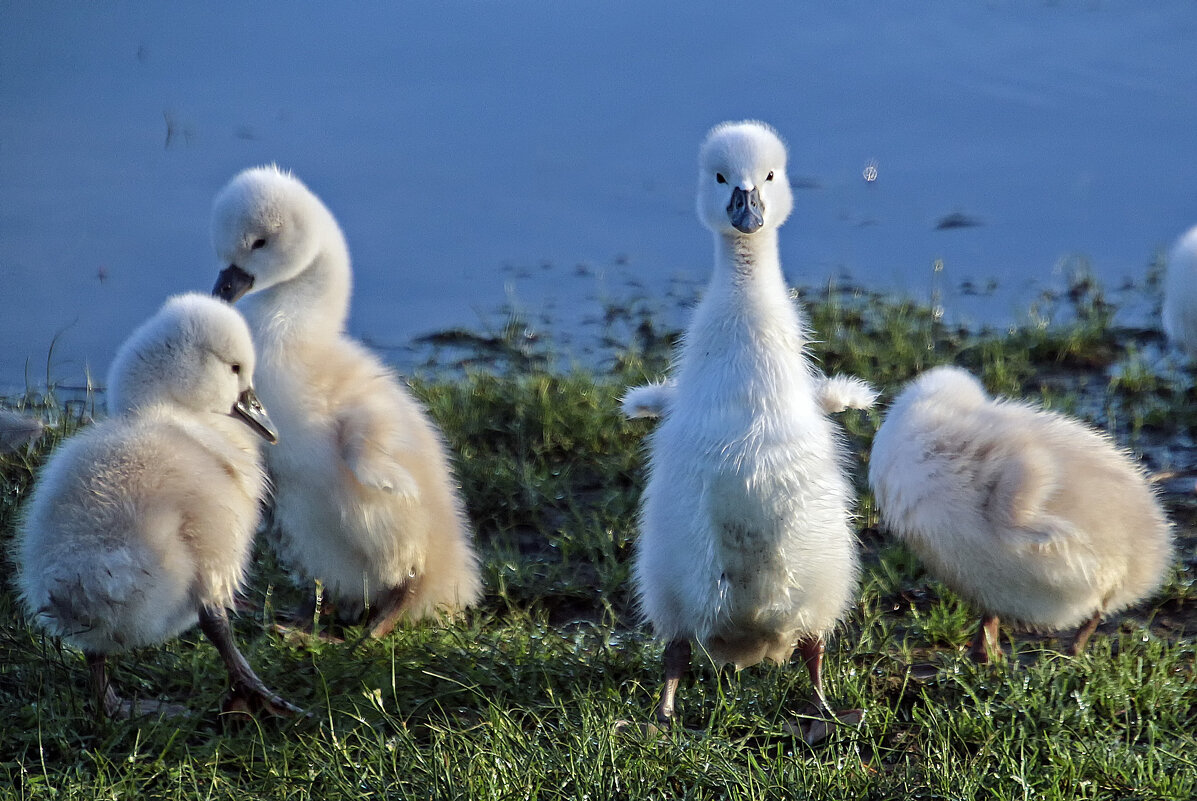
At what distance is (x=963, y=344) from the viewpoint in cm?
689

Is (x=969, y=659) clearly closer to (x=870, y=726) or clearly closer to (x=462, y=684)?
(x=870, y=726)

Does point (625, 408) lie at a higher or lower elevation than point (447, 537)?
higher

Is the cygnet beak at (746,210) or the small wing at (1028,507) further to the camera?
the small wing at (1028,507)

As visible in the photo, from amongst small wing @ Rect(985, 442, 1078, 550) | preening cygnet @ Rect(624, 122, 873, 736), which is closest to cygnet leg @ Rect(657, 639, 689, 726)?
preening cygnet @ Rect(624, 122, 873, 736)

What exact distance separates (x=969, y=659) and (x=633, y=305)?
3.58 metres

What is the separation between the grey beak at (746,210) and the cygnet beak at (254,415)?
62.5 inches

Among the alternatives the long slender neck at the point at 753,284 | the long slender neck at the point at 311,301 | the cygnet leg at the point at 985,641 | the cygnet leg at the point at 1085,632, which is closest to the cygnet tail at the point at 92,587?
the long slender neck at the point at 311,301

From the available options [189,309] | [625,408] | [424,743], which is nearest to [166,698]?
[424,743]

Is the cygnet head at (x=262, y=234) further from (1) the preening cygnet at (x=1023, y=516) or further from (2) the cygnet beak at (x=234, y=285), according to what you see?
(1) the preening cygnet at (x=1023, y=516)

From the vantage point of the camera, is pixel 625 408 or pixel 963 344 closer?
pixel 625 408

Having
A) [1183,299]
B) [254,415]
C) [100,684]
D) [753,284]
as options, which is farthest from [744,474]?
[1183,299]

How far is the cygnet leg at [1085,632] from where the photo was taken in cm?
456

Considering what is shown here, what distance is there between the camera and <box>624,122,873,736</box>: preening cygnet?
4027mm

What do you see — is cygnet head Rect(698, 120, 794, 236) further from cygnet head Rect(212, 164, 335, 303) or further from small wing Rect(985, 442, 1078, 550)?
cygnet head Rect(212, 164, 335, 303)
